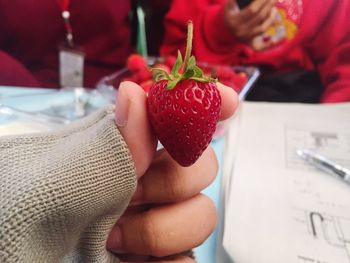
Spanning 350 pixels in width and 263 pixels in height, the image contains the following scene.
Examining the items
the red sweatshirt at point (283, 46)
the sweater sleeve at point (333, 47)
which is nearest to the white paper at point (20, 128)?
the red sweatshirt at point (283, 46)

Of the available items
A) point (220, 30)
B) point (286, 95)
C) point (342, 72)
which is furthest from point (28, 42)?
point (342, 72)

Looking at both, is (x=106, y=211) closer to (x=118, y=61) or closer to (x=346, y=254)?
(x=346, y=254)

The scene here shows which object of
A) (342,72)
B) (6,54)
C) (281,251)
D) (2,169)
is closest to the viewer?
(2,169)

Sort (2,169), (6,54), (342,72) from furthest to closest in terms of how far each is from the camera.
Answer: (342,72) < (6,54) < (2,169)

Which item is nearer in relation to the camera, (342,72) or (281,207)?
(281,207)

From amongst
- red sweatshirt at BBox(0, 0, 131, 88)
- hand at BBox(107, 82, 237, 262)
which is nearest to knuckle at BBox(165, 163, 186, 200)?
hand at BBox(107, 82, 237, 262)

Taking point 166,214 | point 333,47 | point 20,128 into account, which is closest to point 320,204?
point 166,214

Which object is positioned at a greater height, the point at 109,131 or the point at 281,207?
the point at 109,131
